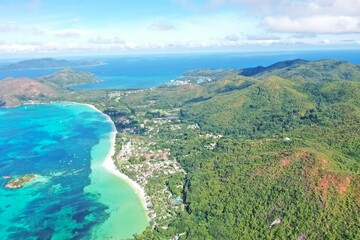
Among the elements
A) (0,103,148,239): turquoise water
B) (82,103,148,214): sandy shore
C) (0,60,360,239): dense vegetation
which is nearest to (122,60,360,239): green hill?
(0,60,360,239): dense vegetation

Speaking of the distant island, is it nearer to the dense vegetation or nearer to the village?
the village

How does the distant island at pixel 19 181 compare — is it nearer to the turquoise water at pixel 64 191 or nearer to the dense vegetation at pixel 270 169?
the turquoise water at pixel 64 191

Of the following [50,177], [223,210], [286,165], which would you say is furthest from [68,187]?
[286,165]

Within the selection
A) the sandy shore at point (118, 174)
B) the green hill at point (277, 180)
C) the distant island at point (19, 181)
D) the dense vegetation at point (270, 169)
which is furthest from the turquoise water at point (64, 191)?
the green hill at point (277, 180)

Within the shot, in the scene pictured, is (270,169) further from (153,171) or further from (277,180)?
(153,171)

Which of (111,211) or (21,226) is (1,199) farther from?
(111,211)
